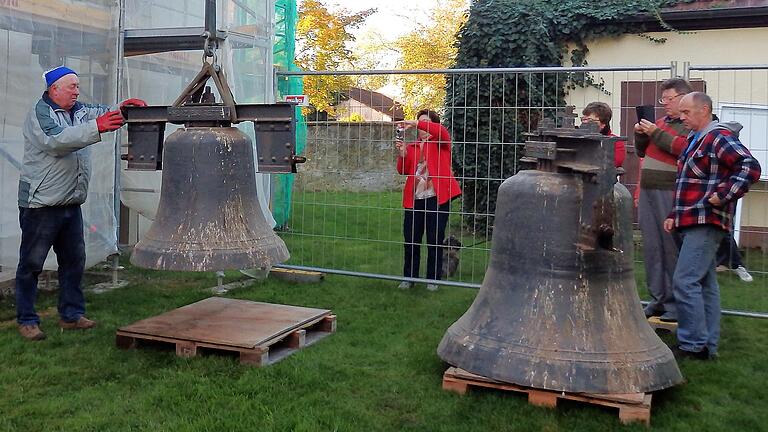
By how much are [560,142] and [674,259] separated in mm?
2885

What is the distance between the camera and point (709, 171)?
496 centimetres

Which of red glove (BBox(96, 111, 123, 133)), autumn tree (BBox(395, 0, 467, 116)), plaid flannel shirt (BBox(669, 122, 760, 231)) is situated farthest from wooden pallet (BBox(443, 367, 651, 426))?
autumn tree (BBox(395, 0, 467, 116))

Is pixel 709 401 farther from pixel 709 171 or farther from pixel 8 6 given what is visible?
pixel 8 6

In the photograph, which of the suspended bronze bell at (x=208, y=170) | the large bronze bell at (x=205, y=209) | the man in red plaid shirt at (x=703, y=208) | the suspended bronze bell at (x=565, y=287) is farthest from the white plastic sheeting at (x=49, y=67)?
the man in red plaid shirt at (x=703, y=208)

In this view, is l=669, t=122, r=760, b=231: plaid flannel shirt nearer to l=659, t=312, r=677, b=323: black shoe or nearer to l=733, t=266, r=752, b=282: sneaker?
l=659, t=312, r=677, b=323: black shoe

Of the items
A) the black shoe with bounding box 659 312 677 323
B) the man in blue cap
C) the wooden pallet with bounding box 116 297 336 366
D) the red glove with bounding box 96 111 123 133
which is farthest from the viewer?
the black shoe with bounding box 659 312 677 323

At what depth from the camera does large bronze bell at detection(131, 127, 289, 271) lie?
4.19 meters

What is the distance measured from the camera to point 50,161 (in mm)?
5395

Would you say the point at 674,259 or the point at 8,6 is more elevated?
the point at 8,6

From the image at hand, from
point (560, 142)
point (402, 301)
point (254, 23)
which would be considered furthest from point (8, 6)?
point (560, 142)

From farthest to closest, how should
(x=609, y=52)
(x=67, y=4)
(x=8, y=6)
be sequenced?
(x=609, y=52), (x=67, y=4), (x=8, y=6)

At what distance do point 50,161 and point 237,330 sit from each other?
1.77m

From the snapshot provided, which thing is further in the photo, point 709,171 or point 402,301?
point 402,301

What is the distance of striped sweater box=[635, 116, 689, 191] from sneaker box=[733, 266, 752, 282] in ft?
7.81
